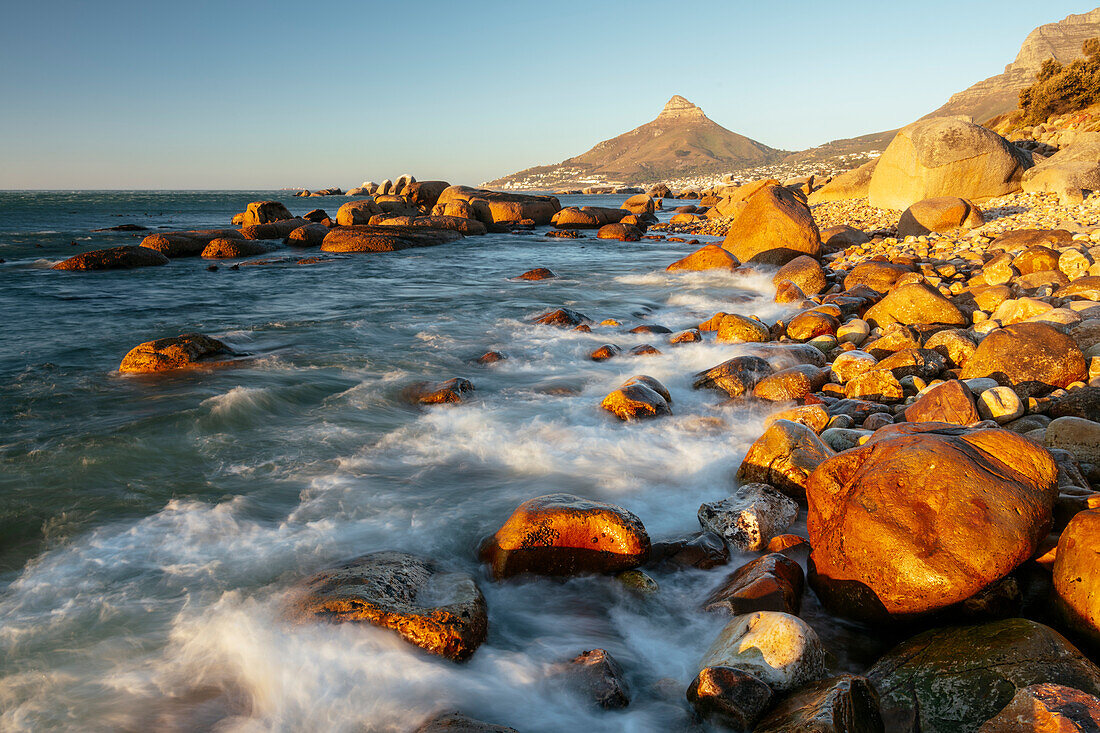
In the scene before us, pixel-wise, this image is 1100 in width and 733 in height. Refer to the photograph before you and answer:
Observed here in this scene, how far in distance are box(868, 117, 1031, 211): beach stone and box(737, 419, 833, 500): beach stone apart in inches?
624

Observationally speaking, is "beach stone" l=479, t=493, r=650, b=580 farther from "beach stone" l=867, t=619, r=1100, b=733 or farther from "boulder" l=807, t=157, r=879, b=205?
"boulder" l=807, t=157, r=879, b=205

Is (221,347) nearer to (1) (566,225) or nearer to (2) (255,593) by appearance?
(2) (255,593)

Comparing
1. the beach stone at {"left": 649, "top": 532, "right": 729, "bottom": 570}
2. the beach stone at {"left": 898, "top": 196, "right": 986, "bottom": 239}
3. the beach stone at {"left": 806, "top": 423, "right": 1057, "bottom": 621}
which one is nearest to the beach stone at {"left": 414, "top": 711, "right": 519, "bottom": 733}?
the beach stone at {"left": 649, "top": 532, "right": 729, "bottom": 570}

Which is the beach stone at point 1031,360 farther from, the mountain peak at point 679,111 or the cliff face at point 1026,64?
the mountain peak at point 679,111

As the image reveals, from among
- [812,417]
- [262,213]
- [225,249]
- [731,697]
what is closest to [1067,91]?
[812,417]

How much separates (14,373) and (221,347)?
2.53 meters

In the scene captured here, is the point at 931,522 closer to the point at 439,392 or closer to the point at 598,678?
the point at 598,678

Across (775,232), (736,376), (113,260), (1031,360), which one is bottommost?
(736,376)

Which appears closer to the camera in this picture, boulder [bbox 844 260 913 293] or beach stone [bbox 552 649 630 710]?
beach stone [bbox 552 649 630 710]

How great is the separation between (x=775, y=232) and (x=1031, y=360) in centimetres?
976

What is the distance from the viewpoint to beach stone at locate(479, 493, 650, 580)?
3.82 metres

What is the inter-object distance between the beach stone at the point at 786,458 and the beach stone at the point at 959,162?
624 inches

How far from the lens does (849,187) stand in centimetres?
2522

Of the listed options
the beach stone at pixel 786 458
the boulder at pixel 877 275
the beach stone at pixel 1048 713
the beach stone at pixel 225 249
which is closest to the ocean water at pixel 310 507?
the beach stone at pixel 786 458
